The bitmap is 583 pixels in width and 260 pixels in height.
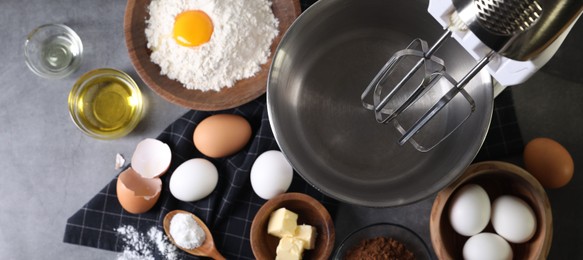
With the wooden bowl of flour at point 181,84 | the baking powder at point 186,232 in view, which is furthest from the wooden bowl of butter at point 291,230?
the wooden bowl of flour at point 181,84

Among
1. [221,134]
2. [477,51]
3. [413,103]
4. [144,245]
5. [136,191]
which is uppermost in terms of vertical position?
[477,51]

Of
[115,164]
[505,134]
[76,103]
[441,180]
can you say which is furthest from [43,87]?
[505,134]

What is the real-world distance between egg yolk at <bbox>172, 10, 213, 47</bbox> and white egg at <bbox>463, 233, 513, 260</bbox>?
66cm

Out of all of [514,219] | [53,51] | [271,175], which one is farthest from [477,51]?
[53,51]

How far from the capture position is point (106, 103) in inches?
50.8

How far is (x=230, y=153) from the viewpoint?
3.94 feet

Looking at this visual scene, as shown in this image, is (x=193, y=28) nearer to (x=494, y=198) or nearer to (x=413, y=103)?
(x=413, y=103)

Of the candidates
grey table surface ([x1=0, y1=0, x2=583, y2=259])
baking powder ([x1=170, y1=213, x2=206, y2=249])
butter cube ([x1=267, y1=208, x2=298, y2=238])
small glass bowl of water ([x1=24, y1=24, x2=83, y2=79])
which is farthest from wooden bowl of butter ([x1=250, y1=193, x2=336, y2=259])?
small glass bowl of water ([x1=24, y1=24, x2=83, y2=79])

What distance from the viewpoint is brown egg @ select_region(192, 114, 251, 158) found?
1.17 metres

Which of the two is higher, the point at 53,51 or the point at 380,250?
the point at 53,51

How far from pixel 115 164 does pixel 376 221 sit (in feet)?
1.98

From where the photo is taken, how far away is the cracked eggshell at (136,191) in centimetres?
119

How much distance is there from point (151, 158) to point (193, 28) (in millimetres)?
296

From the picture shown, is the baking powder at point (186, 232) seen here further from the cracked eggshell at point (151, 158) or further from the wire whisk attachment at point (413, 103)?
the wire whisk attachment at point (413, 103)
